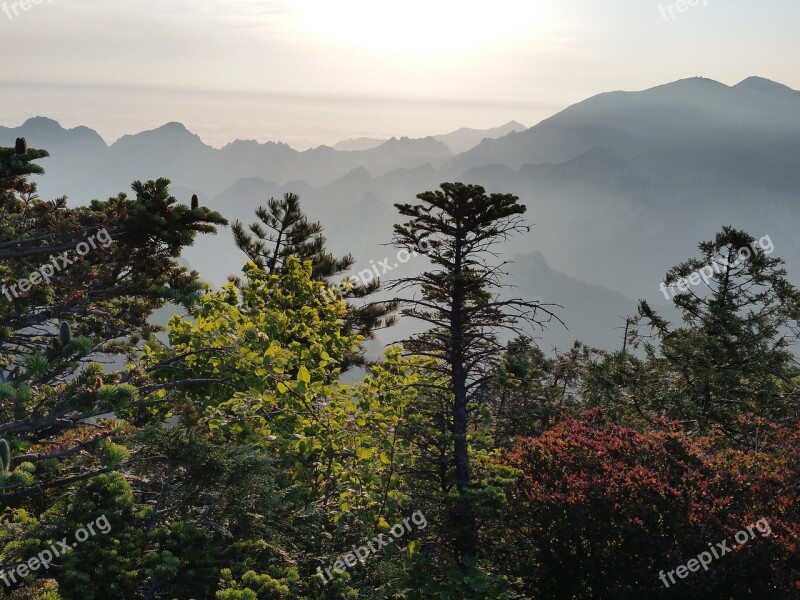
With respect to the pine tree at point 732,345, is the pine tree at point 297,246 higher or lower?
higher

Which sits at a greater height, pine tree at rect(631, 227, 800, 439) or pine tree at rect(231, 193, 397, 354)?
pine tree at rect(231, 193, 397, 354)

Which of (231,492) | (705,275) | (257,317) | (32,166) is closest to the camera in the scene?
(231,492)

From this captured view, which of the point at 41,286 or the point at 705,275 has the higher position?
the point at 705,275

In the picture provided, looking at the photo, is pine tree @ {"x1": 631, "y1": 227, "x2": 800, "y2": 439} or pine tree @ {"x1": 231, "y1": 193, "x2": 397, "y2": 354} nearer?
pine tree @ {"x1": 631, "y1": 227, "x2": 800, "y2": 439}

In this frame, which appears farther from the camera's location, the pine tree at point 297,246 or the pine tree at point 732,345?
the pine tree at point 297,246

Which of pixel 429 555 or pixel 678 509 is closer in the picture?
pixel 678 509

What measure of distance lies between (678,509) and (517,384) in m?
2.68

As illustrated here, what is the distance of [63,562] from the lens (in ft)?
18.0

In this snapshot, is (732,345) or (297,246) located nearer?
(732,345)

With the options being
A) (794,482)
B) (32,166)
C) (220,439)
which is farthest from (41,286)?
(794,482)

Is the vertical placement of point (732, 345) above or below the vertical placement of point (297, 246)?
below

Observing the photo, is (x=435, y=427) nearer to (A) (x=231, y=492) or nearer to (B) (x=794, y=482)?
(A) (x=231, y=492)

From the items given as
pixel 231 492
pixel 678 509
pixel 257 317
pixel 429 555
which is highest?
pixel 257 317

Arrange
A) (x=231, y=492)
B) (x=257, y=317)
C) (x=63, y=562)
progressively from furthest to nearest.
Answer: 1. (x=257, y=317)
2. (x=231, y=492)
3. (x=63, y=562)
